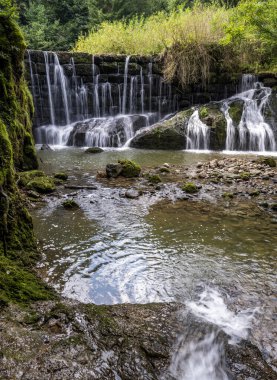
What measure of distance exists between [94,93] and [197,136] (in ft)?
19.5

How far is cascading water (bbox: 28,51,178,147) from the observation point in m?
15.3

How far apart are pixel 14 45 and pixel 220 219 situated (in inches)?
207

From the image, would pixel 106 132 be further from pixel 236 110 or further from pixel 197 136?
pixel 236 110

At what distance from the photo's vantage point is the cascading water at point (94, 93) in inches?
602

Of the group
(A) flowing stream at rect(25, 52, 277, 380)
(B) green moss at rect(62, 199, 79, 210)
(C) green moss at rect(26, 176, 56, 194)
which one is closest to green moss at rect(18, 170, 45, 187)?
(C) green moss at rect(26, 176, 56, 194)

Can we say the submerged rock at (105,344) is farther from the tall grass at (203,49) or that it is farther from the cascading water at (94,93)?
the tall grass at (203,49)

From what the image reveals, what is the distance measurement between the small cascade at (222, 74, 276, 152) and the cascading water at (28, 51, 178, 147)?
11.6 ft

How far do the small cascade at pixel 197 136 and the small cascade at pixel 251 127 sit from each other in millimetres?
849

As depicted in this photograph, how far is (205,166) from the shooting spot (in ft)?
30.8

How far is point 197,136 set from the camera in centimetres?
1284

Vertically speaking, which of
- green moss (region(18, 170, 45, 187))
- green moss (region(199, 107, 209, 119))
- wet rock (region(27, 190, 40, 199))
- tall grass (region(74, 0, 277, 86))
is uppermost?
tall grass (region(74, 0, 277, 86))

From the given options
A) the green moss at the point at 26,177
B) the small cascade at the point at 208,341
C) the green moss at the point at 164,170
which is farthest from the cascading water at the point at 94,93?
the small cascade at the point at 208,341

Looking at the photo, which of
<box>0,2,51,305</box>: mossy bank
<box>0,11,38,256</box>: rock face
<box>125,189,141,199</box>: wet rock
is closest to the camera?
<box>0,2,51,305</box>: mossy bank

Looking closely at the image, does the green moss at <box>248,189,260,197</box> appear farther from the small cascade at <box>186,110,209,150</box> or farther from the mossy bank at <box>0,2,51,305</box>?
the small cascade at <box>186,110,209,150</box>
